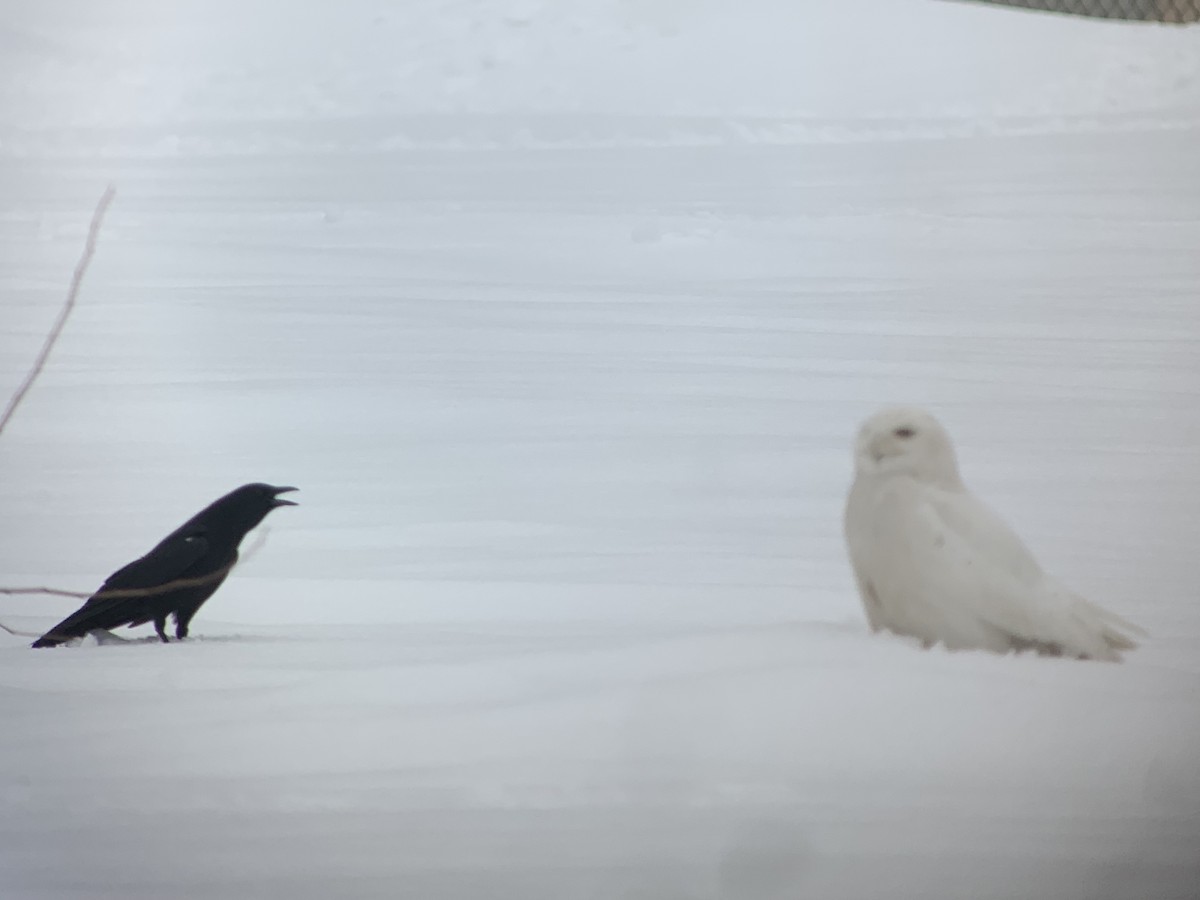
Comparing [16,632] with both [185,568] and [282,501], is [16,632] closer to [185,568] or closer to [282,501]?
[185,568]

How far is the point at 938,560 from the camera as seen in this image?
3.98ft

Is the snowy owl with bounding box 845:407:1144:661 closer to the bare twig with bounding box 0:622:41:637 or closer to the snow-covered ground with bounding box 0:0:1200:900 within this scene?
the snow-covered ground with bounding box 0:0:1200:900

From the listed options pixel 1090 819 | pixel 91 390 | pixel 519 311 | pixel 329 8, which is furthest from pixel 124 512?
pixel 1090 819

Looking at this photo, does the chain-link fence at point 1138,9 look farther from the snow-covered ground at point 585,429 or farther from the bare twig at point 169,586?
the bare twig at point 169,586

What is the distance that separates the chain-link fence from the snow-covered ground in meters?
0.03

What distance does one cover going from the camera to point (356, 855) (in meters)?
1.24

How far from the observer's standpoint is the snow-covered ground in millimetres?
1240

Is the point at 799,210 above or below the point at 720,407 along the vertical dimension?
above

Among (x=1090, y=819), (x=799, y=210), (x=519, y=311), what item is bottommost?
(x=1090, y=819)

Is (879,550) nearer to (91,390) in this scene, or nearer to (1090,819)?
(1090,819)

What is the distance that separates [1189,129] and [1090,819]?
2.68ft

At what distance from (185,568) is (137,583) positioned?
0.20 feet

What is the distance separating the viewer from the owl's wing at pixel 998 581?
121 cm

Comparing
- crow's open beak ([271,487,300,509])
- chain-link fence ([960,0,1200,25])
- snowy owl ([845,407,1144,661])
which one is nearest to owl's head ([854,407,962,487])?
snowy owl ([845,407,1144,661])
